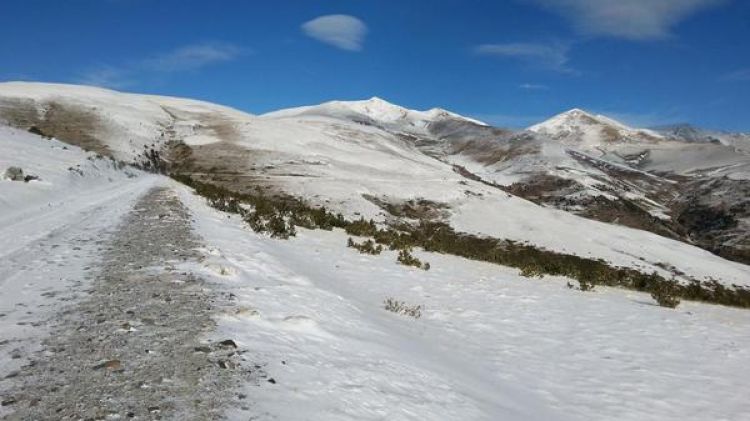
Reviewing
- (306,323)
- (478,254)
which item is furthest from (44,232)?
(478,254)

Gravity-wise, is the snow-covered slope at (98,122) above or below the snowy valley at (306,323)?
above

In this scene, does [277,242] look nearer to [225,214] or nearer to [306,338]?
[225,214]

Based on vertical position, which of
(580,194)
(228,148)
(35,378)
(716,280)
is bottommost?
(35,378)

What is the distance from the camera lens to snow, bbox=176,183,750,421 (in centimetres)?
605

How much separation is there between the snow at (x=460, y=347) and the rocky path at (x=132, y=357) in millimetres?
414

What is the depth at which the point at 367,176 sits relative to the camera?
65.6 meters

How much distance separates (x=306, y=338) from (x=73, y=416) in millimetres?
3344

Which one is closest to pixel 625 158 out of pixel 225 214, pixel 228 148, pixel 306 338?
pixel 228 148

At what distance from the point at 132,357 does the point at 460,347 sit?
6185mm

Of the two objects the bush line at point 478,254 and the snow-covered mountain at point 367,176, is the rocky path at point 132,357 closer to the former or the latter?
the bush line at point 478,254

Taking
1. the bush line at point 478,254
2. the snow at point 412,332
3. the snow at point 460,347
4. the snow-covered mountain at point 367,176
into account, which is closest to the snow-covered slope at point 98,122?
the snow-covered mountain at point 367,176

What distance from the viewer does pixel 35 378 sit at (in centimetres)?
505

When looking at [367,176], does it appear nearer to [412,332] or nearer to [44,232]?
[44,232]

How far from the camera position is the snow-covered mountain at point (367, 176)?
4681cm
